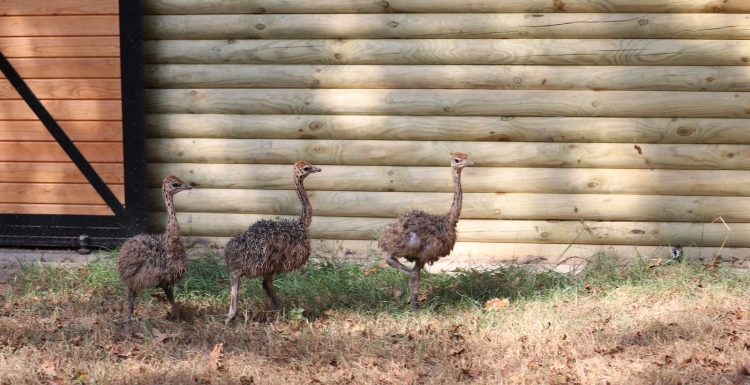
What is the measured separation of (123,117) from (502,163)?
4339mm

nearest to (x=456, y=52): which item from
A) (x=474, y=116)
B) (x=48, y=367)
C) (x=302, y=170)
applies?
(x=474, y=116)

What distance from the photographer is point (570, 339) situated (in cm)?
631

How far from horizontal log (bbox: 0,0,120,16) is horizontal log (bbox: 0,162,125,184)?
173 cm

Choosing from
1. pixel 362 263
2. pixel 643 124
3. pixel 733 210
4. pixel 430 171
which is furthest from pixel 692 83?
pixel 362 263

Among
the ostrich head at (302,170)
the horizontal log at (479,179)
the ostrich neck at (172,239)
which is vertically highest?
the ostrich head at (302,170)

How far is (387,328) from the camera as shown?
664cm

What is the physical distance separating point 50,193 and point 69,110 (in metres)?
1.01

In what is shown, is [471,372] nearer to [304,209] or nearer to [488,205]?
[304,209]

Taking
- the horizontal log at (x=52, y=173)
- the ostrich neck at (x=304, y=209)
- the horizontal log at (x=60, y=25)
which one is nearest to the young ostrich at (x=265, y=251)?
the ostrich neck at (x=304, y=209)

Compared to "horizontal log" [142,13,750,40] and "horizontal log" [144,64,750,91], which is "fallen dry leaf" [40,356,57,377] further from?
"horizontal log" [142,13,750,40]

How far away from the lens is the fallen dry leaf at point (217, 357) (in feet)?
18.8

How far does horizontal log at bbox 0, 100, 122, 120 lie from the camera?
895 centimetres

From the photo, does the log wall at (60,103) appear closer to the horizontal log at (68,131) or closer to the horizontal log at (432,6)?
the horizontal log at (68,131)

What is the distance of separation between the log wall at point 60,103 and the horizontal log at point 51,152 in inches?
0.5
